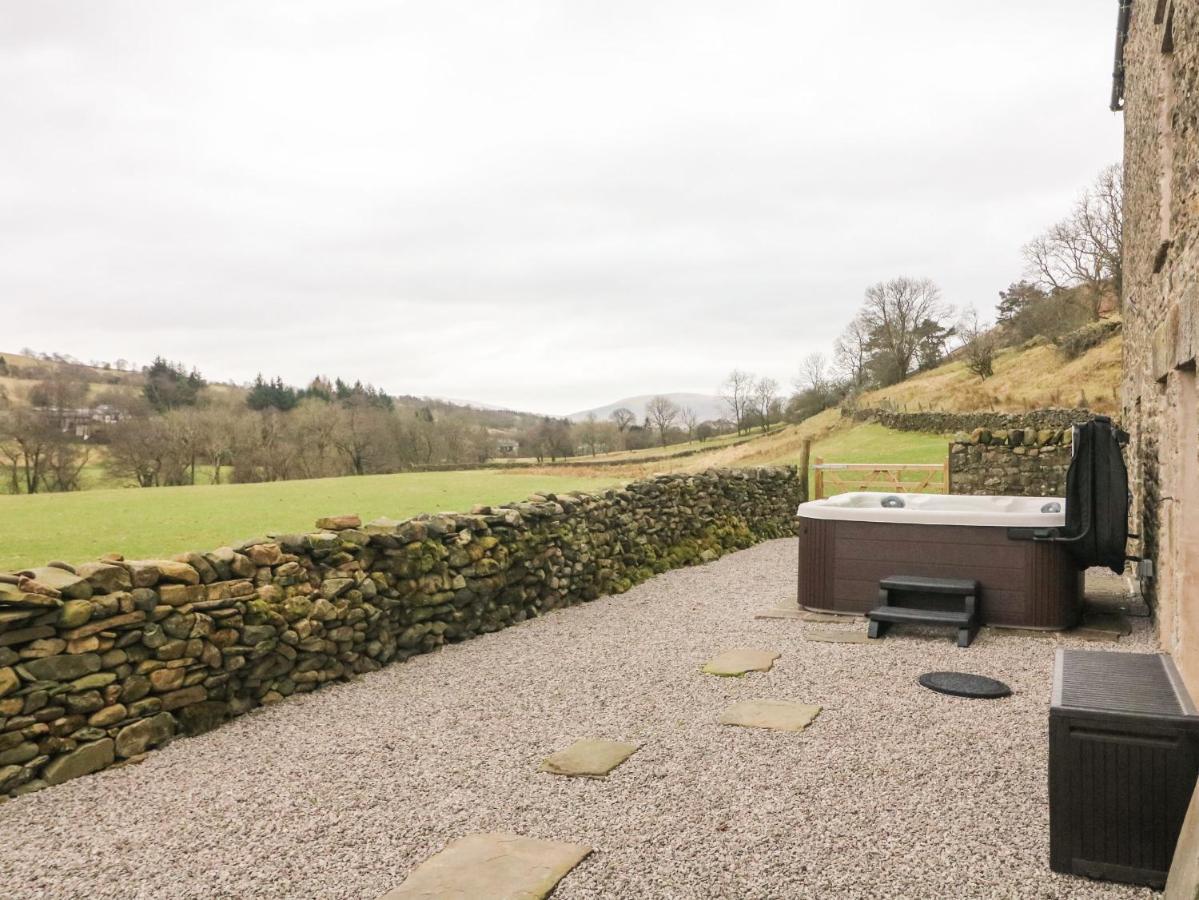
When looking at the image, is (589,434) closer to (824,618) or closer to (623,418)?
(623,418)

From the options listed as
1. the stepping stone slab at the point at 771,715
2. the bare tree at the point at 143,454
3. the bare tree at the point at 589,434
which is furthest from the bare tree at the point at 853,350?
the stepping stone slab at the point at 771,715

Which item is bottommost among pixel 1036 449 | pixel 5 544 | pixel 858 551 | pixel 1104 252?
pixel 5 544

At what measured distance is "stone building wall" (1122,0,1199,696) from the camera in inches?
135

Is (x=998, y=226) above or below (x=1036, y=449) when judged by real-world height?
above

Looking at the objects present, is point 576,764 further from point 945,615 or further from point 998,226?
point 998,226

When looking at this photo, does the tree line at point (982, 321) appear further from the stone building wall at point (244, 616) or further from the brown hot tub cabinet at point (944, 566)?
the stone building wall at point (244, 616)

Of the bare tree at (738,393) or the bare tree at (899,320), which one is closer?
the bare tree at (899,320)

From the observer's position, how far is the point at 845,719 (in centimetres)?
407

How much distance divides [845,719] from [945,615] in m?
2.25

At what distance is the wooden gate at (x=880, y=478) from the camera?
12.8 meters

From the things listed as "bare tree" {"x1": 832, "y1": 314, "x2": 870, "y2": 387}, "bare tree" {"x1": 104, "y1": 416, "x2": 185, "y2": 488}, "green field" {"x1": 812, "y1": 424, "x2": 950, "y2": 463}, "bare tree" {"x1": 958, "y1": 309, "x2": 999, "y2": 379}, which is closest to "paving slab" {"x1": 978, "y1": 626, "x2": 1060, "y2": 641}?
"green field" {"x1": 812, "y1": 424, "x2": 950, "y2": 463}

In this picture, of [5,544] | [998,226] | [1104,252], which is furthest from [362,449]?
[1104,252]

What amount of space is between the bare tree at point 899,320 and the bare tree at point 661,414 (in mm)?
13379

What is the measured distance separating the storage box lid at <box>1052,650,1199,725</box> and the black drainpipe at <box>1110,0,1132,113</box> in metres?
7.00
